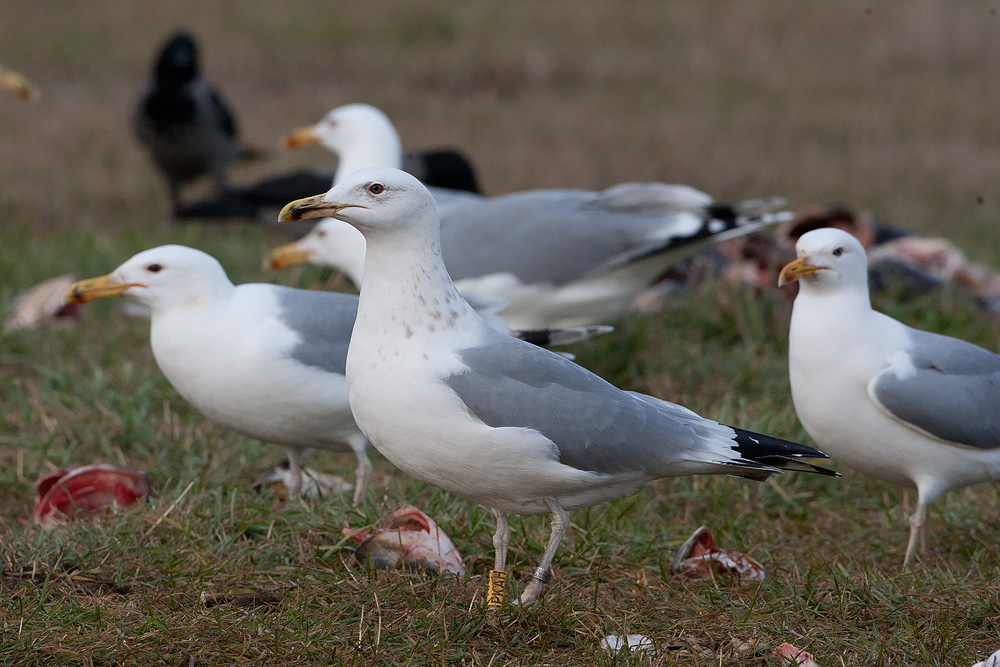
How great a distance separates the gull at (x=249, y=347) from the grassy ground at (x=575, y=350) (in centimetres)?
29

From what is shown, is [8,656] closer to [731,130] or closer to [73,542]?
[73,542]

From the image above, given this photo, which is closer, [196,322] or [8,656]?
[8,656]

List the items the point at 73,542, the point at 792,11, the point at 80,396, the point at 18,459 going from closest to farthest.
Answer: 1. the point at 73,542
2. the point at 18,459
3. the point at 80,396
4. the point at 792,11

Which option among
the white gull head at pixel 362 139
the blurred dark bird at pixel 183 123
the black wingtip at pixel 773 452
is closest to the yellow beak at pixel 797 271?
the black wingtip at pixel 773 452

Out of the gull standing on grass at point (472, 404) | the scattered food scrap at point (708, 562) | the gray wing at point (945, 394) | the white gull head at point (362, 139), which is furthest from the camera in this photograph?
the white gull head at point (362, 139)

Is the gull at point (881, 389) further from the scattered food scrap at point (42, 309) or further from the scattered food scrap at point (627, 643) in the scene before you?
the scattered food scrap at point (42, 309)

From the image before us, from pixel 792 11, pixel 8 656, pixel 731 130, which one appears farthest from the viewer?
pixel 792 11

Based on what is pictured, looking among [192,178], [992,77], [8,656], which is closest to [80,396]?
[8,656]

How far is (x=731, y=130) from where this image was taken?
473 inches

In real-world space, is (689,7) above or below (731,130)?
above

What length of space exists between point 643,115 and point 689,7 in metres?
3.41

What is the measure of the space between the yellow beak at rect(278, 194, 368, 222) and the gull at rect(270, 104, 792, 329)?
2421 millimetres

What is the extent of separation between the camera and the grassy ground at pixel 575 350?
9.96 ft

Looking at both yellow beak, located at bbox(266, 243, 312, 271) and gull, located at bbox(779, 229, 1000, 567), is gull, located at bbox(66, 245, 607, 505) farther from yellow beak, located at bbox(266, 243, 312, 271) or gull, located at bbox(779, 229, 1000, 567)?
yellow beak, located at bbox(266, 243, 312, 271)
